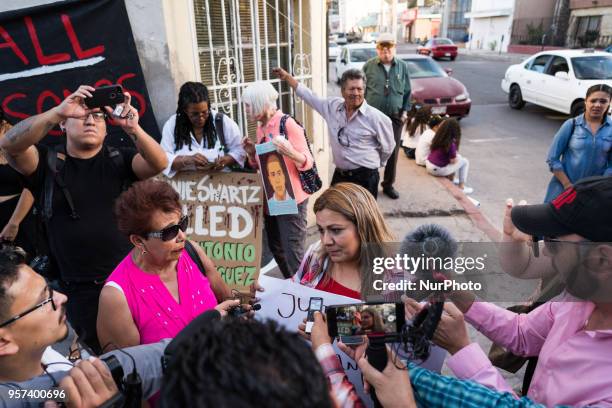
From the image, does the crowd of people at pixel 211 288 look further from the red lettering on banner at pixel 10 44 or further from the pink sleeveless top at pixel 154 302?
the red lettering on banner at pixel 10 44

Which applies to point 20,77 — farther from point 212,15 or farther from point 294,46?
point 294,46

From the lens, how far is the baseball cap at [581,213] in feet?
4.02

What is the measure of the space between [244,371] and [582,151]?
14.0 ft

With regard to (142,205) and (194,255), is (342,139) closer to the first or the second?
(194,255)

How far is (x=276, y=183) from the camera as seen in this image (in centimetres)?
310

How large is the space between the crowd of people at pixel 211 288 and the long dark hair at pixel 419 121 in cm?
480

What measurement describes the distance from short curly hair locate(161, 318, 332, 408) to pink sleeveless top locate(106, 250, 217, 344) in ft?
3.17

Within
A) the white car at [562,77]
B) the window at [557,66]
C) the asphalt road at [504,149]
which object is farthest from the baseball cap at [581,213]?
the window at [557,66]

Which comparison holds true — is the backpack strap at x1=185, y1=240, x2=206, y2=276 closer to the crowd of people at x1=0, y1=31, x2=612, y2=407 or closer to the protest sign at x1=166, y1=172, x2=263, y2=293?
the crowd of people at x1=0, y1=31, x2=612, y2=407

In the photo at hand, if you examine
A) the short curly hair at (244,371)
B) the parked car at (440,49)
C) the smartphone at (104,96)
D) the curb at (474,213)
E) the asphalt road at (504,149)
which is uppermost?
the smartphone at (104,96)

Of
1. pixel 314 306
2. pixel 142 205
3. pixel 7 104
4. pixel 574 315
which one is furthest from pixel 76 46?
pixel 574 315

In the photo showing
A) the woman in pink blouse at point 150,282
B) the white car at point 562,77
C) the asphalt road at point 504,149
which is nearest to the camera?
the woman in pink blouse at point 150,282

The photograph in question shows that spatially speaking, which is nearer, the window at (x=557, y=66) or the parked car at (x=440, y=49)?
the window at (x=557, y=66)

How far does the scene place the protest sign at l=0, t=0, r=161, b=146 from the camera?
9.48 ft
